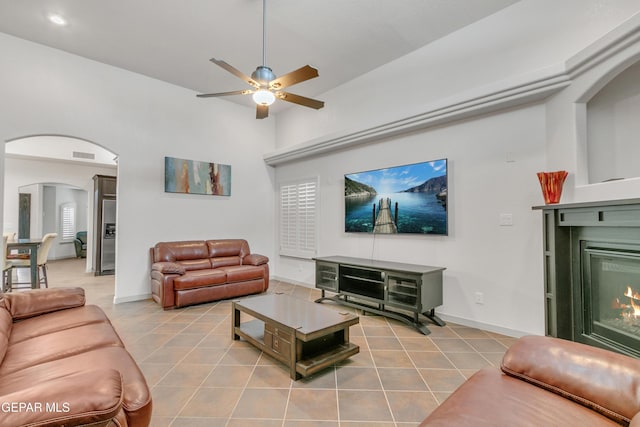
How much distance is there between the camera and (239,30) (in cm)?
366

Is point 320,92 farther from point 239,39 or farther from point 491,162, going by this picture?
point 491,162

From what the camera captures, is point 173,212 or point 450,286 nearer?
point 450,286

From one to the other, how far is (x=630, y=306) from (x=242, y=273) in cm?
446

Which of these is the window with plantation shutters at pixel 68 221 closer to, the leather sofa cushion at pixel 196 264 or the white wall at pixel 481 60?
the leather sofa cushion at pixel 196 264

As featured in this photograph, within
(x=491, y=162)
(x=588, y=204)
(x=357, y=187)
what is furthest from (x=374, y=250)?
(x=588, y=204)

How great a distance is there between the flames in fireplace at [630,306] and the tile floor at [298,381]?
101cm

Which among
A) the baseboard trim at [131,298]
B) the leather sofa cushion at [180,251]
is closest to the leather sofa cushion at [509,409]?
the leather sofa cushion at [180,251]

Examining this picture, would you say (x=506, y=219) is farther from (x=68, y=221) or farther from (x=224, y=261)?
(x=68, y=221)

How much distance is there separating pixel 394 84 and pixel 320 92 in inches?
61.7

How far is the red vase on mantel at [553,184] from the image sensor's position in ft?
8.80

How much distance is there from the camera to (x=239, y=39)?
3.84 metres

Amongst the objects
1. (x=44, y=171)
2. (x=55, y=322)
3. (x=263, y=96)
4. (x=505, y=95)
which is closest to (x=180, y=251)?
(x=55, y=322)

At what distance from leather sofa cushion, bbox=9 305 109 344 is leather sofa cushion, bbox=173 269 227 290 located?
1689mm

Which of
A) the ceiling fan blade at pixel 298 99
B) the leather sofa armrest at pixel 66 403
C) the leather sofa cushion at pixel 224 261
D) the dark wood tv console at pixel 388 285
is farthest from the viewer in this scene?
the leather sofa cushion at pixel 224 261
